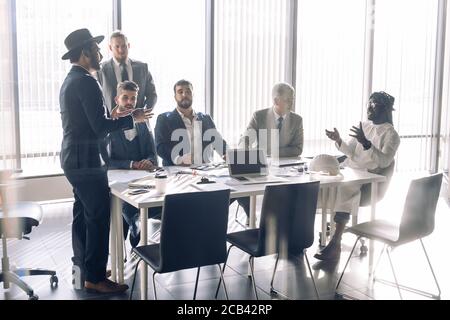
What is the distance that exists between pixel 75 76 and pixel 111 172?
0.94 m

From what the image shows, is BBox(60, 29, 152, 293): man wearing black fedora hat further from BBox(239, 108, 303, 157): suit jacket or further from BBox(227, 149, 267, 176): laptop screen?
BBox(239, 108, 303, 157): suit jacket

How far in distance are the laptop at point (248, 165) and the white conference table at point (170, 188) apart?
10cm

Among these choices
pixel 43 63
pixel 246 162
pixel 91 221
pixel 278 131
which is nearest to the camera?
pixel 91 221

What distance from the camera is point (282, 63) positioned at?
7367 millimetres

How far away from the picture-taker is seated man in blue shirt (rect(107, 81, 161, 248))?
14.5 feet

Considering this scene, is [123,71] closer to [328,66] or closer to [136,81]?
[136,81]

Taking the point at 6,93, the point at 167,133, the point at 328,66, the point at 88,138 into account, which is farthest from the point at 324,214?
the point at 6,93

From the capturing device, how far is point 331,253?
465 cm

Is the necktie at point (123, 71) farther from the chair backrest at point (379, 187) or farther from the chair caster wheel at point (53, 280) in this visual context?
the chair backrest at point (379, 187)

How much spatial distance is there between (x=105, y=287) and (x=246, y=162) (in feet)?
4.47

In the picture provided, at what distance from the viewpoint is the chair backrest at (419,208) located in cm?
357

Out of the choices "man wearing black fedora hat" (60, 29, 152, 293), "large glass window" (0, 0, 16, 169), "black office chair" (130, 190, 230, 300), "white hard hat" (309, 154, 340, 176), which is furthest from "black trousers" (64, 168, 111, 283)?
Result: "large glass window" (0, 0, 16, 169)

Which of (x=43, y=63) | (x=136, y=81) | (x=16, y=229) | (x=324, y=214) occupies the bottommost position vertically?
(x=324, y=214)
